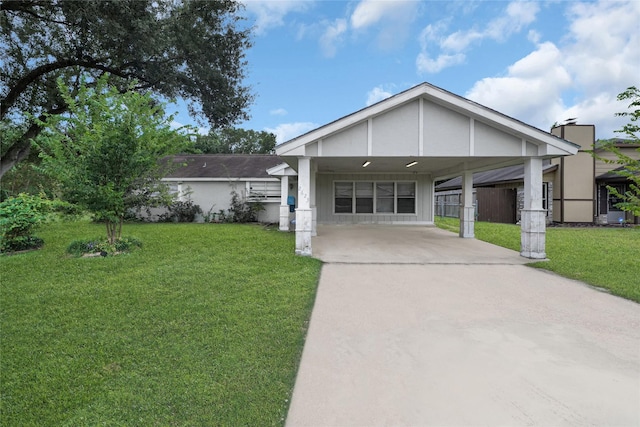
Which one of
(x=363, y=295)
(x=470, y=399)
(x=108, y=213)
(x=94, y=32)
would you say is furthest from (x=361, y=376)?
(x=94, y=32)

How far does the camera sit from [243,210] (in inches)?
591

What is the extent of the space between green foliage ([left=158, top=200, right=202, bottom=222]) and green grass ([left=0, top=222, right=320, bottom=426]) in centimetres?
883

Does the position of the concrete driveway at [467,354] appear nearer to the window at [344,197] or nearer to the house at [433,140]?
the house at [433,140]

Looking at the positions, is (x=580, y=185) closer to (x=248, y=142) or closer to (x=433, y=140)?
(x=433, y=140)

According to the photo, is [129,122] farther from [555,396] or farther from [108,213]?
[555,396]

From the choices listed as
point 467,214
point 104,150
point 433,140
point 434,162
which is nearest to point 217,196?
point 104,150

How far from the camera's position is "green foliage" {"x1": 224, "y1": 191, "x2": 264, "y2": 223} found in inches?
589

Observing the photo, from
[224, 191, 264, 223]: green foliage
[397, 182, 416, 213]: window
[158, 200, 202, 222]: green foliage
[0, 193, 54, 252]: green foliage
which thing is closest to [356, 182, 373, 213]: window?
[397, 182, 416, 213]: window

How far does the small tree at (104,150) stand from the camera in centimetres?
662

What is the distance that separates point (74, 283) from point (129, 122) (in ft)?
11.6

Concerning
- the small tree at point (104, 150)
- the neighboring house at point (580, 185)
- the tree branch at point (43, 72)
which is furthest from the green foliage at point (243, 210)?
the neighboring house at point (580, 185)

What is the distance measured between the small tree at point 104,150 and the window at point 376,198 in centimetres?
899

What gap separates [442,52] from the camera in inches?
522

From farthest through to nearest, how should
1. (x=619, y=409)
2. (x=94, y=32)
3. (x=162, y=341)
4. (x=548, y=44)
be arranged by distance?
(x=548, y=44)
(x=94, y=32)
(x=162, y=341)
(x=619, y=409)
